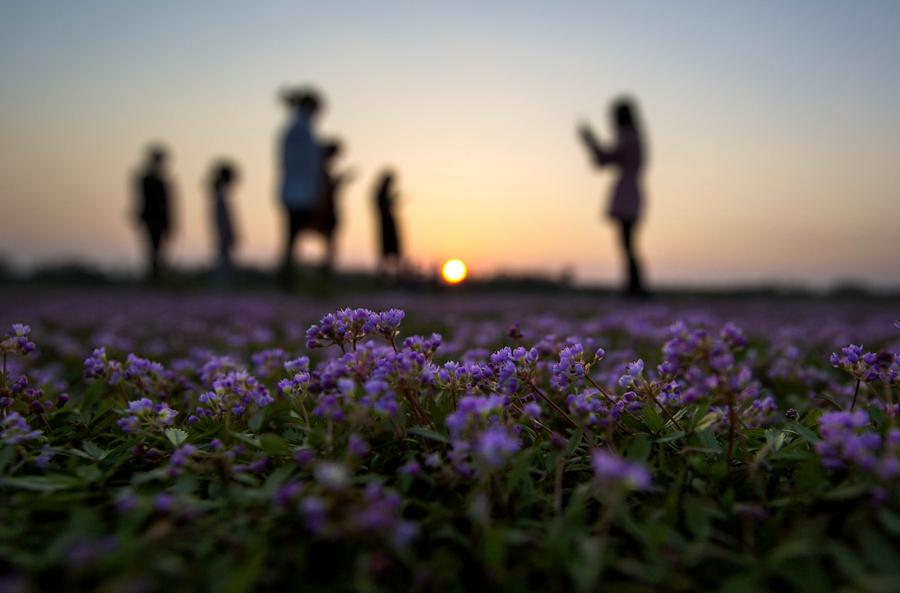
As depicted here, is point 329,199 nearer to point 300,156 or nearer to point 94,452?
point 300,156

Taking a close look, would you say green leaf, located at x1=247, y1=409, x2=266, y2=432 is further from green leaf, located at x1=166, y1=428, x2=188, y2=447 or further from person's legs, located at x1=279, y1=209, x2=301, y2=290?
person's legs, located at x1=279, y1=209, x2=301, y2=290

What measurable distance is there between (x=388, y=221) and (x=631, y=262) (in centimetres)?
1163

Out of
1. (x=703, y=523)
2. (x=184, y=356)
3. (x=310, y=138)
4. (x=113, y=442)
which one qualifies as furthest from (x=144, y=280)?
(x=703, y=523)

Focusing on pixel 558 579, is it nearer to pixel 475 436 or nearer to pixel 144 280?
pixel 475 436

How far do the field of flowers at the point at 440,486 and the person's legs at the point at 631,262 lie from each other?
458 inches

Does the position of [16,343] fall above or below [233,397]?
above

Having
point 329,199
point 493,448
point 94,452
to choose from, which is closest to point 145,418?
point 94,452

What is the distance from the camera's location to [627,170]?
14.9 m

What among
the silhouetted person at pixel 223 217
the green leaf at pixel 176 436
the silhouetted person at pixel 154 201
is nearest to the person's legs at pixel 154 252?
the silhouetted person at pixel 154 201

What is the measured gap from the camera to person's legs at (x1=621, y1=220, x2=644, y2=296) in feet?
47.2

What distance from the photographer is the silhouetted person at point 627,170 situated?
1452 cm

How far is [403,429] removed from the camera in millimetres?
2330

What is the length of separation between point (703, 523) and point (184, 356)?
6015mm

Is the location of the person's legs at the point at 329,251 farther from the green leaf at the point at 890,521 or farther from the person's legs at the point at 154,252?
the green leaf at the point at 890,521
